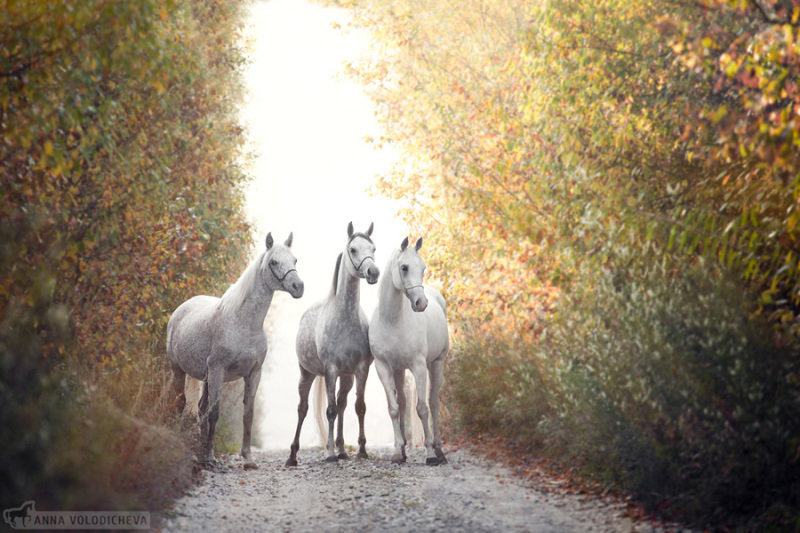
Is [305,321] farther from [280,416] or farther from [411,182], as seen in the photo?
[280,416]

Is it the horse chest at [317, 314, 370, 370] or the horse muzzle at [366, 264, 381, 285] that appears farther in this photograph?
the horse chest at [317, 314, 370, 370]

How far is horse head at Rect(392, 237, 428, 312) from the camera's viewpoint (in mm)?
9500

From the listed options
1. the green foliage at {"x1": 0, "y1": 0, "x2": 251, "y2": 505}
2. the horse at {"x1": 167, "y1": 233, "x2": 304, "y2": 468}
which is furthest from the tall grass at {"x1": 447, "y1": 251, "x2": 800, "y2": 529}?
the horse at {"x1": 167, "y1": 233, "x2": 304, "y2": 468}

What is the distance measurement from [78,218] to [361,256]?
4023 millimetres

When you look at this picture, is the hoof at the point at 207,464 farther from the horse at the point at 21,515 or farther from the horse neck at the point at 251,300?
the horse at the point at 21,515

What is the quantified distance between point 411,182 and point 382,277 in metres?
6.90

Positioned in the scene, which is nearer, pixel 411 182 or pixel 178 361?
pixel 178 361

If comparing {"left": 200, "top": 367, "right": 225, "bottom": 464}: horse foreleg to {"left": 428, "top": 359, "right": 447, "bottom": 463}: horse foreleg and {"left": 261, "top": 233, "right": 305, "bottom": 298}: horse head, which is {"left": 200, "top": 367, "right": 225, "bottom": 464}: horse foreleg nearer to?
{"left": 261, "top": 233, "right": 305, "bottom": 298}: horse head

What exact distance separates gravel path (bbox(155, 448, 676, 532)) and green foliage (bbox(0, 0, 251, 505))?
994mm

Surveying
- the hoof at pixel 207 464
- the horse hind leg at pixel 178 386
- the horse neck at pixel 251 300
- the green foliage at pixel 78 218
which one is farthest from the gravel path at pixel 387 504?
the horse neck at pixel 251 300

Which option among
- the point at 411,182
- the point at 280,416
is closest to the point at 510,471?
the point at 411,182

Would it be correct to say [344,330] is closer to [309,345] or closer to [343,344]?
[343,344]

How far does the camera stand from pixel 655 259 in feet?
21.1

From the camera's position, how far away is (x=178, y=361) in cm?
1086
